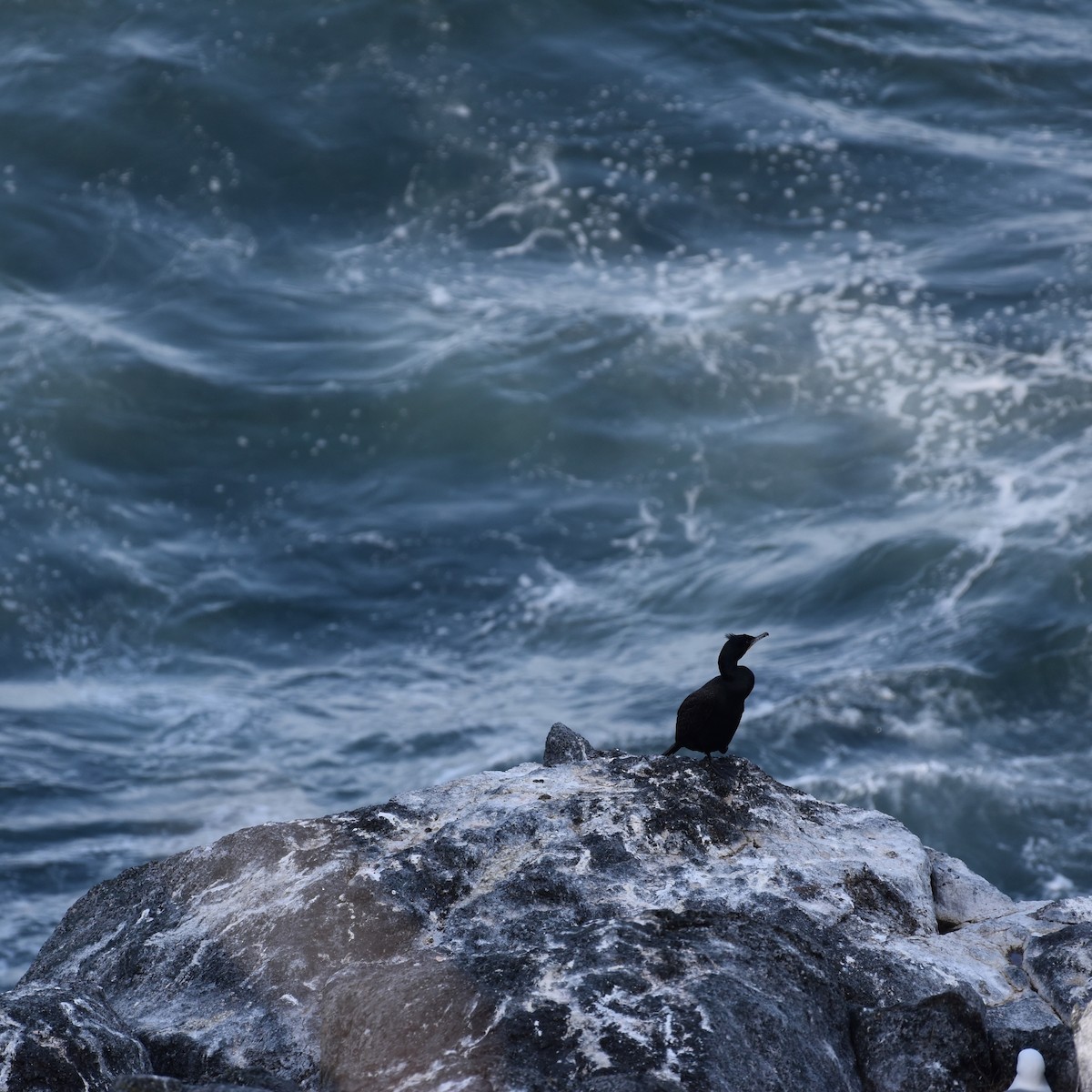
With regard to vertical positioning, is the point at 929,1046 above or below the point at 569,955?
below

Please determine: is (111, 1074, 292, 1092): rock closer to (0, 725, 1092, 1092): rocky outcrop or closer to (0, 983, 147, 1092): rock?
(0, 725, 1092, 1092): rocky outcrop

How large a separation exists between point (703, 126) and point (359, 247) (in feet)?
17.7

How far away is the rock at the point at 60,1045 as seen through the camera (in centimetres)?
441

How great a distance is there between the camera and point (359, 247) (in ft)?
67.5

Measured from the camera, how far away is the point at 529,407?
59.0ft

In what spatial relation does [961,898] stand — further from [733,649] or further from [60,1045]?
[60,1045]

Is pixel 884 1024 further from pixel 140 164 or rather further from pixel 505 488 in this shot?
pixel 140 164

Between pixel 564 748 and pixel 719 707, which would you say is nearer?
pixel 719 707

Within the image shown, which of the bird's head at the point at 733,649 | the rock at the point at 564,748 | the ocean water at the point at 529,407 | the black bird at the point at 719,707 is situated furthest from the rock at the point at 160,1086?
the ocean water at the point at 529,407

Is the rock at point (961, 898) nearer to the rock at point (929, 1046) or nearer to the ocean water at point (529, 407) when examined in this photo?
the rock at point (929, 1046)

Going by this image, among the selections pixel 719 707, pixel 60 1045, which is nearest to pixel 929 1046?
pixel 719 707

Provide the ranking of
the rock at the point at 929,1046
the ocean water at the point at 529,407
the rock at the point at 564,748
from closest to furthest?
the rock at the point at 929,1046 < the rock at the point at 564,748 < the ocean water at the point at 529,407

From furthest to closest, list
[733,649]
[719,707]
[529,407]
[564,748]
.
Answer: [529,407] → [564,748] → [733,649] → [719,707]

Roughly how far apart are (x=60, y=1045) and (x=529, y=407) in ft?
45.6
